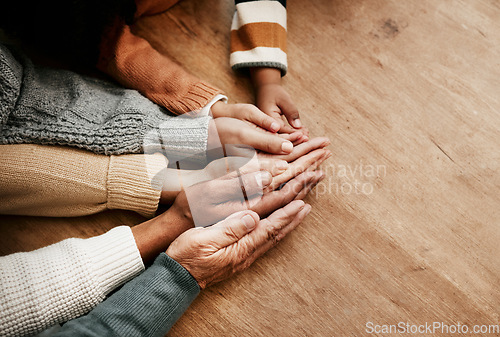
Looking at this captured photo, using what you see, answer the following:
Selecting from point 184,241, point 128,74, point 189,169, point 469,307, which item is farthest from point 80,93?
point 469,307

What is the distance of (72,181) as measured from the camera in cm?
65

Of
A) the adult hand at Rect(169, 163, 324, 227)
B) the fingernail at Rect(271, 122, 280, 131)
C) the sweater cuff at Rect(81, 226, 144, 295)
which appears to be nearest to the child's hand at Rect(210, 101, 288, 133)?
the fingernail at Rect(271, 122, 280, 131)

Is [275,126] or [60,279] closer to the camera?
[60,279]

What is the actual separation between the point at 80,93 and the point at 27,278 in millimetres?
366

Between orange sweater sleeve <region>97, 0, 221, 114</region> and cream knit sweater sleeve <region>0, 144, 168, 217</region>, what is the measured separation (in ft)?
0.45

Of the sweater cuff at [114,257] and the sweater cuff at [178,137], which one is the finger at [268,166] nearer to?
the sweater cuff at [178,137]

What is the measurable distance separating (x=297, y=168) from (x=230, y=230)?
0.19m

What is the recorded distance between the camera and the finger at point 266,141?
2.28 feet

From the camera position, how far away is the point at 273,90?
76 cm

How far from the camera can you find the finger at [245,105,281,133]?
0.71 metres

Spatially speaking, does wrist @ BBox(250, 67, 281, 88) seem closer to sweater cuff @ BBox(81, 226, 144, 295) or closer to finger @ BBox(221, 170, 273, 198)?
finger @ BBox(221, 170, 273, 198)

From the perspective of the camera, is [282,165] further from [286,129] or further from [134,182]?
[134,182]

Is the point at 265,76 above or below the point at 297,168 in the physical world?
above

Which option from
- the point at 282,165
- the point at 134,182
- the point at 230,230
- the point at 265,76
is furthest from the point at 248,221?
the point at 265,76
